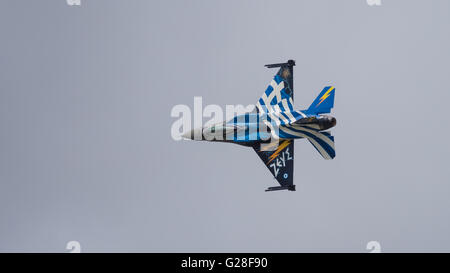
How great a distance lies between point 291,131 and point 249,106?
3.23 metres

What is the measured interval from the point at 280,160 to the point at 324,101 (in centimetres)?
495

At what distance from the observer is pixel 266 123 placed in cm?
4762

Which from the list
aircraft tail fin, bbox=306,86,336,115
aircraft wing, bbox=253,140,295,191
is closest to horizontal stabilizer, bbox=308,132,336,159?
aircraft tail fin, bbox=306,86,336,115

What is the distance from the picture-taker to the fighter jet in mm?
46719

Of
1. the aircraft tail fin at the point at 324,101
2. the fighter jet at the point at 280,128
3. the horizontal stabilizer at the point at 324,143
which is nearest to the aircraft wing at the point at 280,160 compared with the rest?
the fighter jet at the point at 280,128

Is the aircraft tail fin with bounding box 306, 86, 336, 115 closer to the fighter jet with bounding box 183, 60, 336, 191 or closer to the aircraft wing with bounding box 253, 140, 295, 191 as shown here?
the fighter jet with bounding box 183, 60, 336, 191

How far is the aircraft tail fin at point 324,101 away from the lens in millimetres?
46656

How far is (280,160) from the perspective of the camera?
49.1 metres

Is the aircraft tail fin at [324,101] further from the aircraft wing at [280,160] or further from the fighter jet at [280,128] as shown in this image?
the aircraft wing at [280,160]

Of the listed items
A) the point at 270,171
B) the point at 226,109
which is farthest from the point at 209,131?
the point at 270,171

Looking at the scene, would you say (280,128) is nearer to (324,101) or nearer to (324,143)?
(324,143)

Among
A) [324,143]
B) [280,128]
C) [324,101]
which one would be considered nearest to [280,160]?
[280,128]

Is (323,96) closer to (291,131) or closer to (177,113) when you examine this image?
(291,131)

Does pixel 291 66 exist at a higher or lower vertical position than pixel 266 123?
higher
